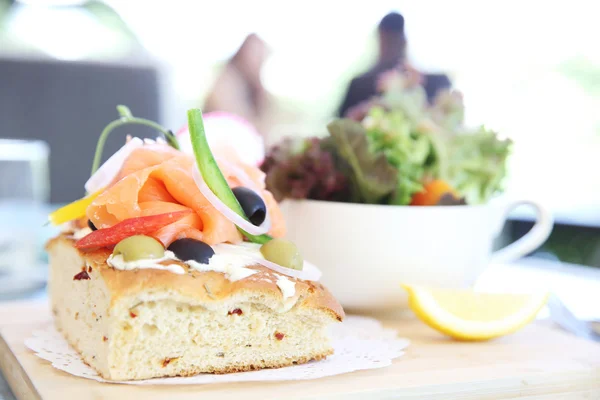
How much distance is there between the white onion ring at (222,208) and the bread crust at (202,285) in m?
0.11

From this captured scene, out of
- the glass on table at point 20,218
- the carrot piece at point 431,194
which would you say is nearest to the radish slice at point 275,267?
the carrot piece at point 431,194

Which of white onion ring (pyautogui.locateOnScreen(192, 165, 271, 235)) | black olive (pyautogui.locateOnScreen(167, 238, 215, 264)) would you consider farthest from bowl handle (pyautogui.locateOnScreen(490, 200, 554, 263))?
black olive (pyautogui.locateOnScreen(167, 238, 215, 264))

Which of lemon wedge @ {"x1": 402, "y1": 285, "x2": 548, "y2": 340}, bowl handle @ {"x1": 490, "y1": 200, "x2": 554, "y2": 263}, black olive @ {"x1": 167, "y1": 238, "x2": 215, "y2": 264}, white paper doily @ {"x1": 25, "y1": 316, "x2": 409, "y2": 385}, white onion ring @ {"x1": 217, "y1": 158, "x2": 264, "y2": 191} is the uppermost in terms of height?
white onion ring @ {"x1": 217, "y1": 158, "x2": 264, "y2": 191}

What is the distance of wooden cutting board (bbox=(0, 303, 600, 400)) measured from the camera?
109cm

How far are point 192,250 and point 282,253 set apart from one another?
0.20 metres

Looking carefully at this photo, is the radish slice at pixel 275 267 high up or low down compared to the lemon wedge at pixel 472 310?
up

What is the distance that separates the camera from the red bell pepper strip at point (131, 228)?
4.16 ft

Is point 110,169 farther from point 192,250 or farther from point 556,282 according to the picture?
point 556,282

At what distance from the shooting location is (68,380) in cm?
114

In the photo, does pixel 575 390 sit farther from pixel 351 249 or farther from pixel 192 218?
pixel 192 218

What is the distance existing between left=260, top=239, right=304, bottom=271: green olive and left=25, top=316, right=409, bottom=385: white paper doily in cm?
21

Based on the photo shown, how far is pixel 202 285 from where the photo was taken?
1.21 metres

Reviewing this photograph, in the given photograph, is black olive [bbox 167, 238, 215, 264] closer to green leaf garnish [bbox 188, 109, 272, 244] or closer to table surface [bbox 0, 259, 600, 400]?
green leaf garnish [bbox 188, 109, 272, 244]

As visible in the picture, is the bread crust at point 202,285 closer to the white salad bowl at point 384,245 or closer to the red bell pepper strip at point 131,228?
the red bell pepper strip at point 131,228
